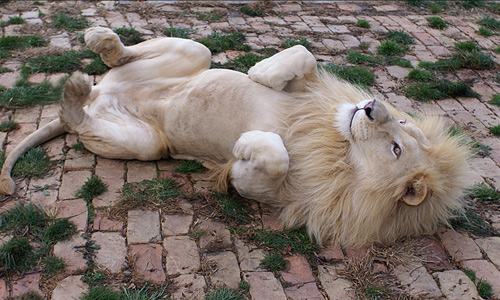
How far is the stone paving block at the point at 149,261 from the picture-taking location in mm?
3021

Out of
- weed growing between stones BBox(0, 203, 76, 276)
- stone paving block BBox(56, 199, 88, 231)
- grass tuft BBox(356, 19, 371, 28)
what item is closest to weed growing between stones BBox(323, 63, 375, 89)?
grass tuft BBox(356, 19, 371, 28)

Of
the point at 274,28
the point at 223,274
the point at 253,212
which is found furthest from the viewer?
the point at 274,28

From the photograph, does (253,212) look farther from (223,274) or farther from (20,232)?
(20,232)

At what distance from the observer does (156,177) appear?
3.89 m

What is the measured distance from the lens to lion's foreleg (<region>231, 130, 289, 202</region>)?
10.6 feet

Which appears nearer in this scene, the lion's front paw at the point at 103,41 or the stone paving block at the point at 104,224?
the stone paving block at the point at 104,224

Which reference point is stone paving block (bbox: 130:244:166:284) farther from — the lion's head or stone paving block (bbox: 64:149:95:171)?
stone paving block (bbox: 64:149:95:171)

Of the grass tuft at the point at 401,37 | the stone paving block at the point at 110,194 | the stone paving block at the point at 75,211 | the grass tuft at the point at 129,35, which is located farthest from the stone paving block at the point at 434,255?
the grass tuft at the point at 129,35

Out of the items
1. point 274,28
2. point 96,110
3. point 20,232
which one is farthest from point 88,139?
point 274,28

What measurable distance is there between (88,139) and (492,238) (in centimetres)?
300

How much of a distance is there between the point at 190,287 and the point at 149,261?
331 millimetres

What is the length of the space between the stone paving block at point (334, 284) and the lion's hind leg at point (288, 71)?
1.33 metres

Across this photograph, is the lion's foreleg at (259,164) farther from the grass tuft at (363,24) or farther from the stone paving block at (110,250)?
the grass tuft at (363,24)

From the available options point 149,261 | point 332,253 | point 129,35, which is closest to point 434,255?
point 332,253
